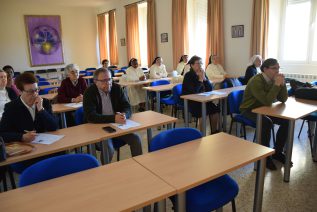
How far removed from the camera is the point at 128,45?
9.49 metres

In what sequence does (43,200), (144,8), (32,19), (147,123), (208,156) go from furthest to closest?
(32,19) → (144,8) → (147,123) → (208,156) → (43,200)

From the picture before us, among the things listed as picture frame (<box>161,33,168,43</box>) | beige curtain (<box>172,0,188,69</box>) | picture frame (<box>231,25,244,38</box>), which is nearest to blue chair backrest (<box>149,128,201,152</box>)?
picture frame (<box>231,25,244,38</box>)

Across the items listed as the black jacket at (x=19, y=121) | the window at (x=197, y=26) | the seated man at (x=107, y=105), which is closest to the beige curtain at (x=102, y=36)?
the window at (x=197, y=26)

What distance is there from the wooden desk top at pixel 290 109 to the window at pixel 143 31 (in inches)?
261

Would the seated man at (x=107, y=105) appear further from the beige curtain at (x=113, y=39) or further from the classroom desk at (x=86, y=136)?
the beige curtain at (x=113, y=39)

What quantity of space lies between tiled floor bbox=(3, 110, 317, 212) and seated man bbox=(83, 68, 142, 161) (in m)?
0.76

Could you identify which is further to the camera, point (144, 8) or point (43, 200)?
point (144, 8)

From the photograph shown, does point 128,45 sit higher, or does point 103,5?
point 103,5

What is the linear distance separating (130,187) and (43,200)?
0.43m

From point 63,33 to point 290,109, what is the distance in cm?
993

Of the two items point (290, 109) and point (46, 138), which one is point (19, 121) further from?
point (290, 109)

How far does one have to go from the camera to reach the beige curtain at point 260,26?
17.5ft

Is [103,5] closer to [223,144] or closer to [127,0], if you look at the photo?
[127,0]

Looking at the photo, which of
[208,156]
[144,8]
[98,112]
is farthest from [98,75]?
[144,8]
